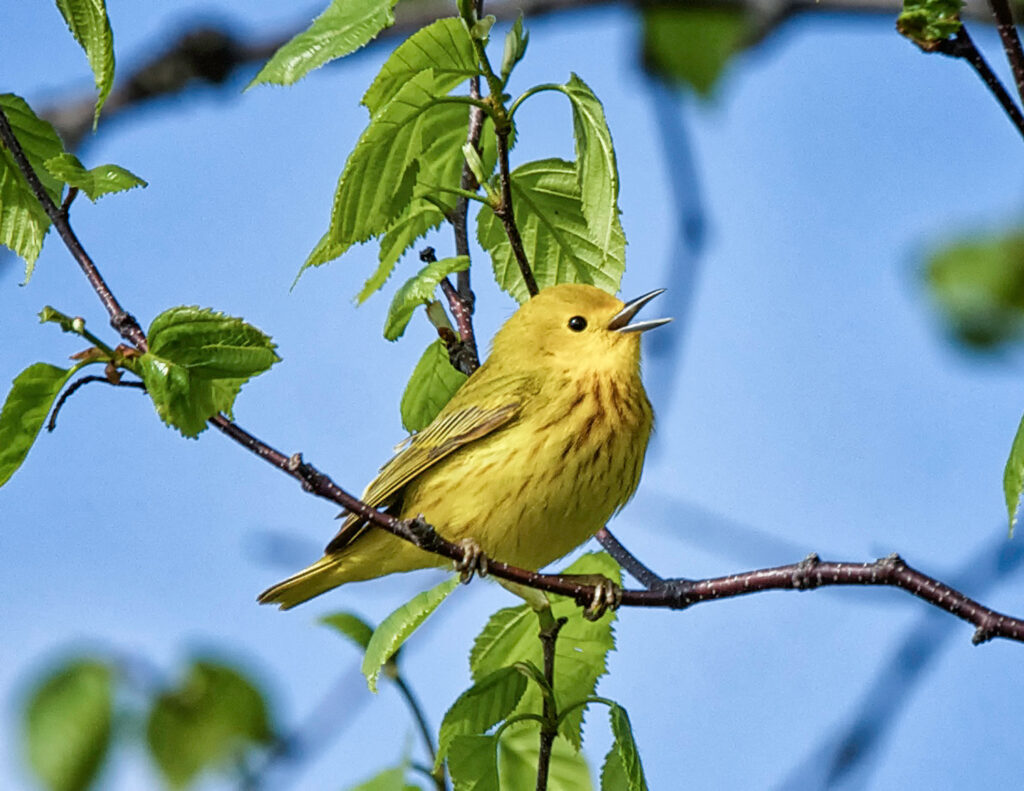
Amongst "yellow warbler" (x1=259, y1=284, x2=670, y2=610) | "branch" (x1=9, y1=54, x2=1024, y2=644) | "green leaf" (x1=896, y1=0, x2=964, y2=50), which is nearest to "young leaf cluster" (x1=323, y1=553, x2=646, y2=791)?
"branch" (x1=9, y1=54, x2=1024, y2=644)

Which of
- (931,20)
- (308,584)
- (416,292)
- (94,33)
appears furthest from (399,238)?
(931,20)

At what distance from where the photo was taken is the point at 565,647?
3.40 metres

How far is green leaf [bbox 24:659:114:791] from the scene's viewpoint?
12.2 ft

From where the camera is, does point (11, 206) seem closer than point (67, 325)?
No

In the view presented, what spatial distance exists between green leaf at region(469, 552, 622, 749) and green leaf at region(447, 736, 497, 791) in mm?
285

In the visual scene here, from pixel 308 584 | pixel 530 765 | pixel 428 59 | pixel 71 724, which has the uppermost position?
pixel 428 59

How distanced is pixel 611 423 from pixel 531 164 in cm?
94

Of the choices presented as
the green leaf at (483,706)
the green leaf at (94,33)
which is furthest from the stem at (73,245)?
the green leaf at (483,706)

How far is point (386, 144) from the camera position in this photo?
2.73 metres

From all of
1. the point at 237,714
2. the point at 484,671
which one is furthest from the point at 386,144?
the point at 237,714

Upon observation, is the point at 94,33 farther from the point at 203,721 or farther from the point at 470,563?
the point at 203,721

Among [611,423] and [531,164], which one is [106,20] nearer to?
[531,164]

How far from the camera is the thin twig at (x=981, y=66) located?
190 cm

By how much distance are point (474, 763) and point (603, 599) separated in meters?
0.52
